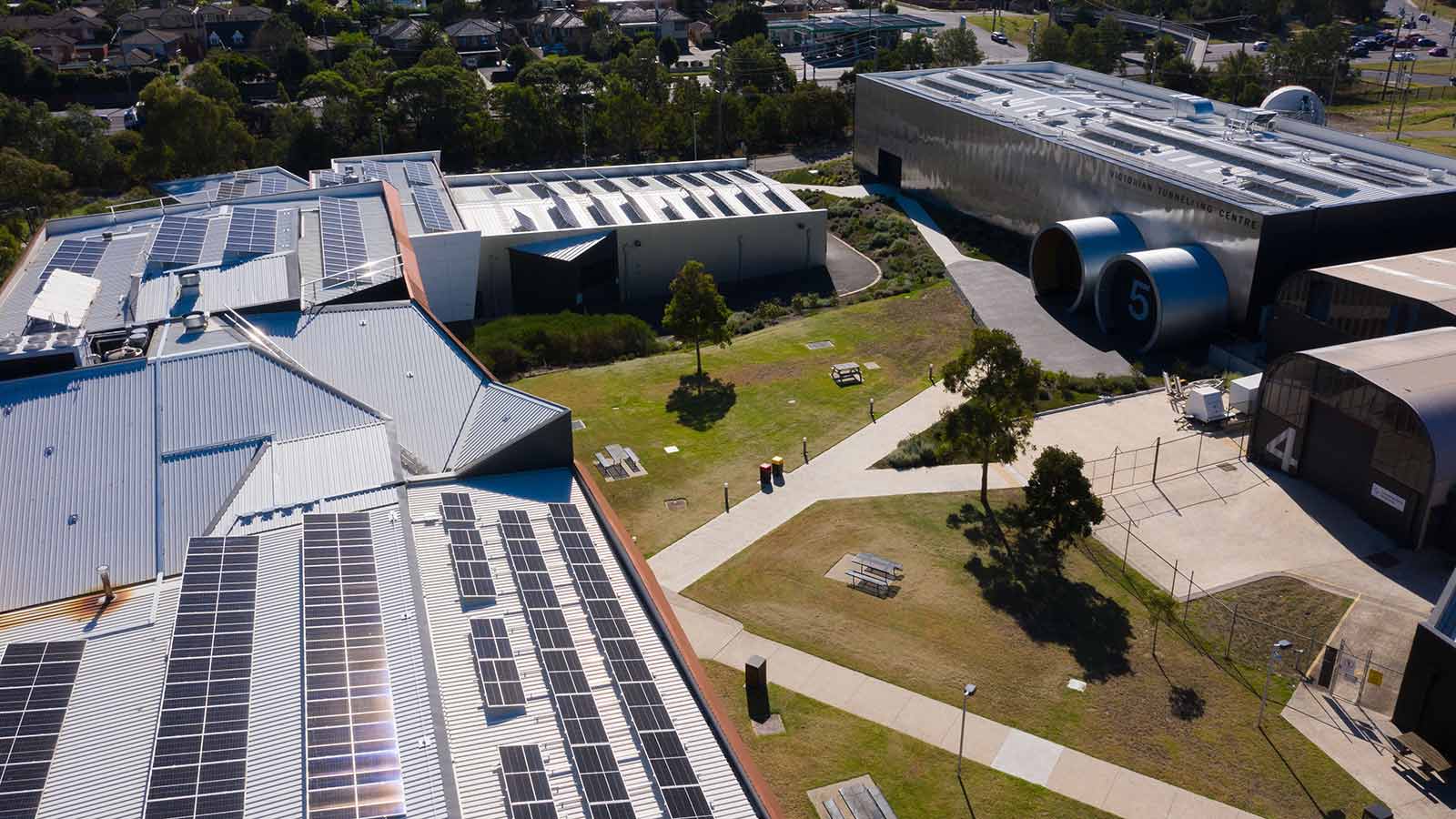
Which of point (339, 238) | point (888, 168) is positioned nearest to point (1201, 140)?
point (888, 168)

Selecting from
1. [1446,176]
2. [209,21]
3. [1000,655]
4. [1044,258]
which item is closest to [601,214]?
[1044,258]

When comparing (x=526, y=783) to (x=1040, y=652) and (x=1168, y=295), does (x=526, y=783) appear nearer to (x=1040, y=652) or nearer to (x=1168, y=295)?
(x=1040, y=652)

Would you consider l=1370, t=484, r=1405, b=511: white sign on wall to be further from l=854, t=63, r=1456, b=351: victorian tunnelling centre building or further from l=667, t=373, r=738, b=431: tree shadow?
l=667, t=373, r=738, b=431: tree shadow

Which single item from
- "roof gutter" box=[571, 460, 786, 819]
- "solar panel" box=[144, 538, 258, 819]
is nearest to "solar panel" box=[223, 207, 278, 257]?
"roof gutter" box=[571, 460, 786, 819]

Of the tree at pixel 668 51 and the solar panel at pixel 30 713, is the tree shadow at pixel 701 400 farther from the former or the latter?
the tree at pixel 668 51

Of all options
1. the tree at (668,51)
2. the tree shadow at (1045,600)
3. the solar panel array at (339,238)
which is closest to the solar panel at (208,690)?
the solar panel array at (339,238)

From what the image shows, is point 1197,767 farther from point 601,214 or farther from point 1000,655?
point 601,214
